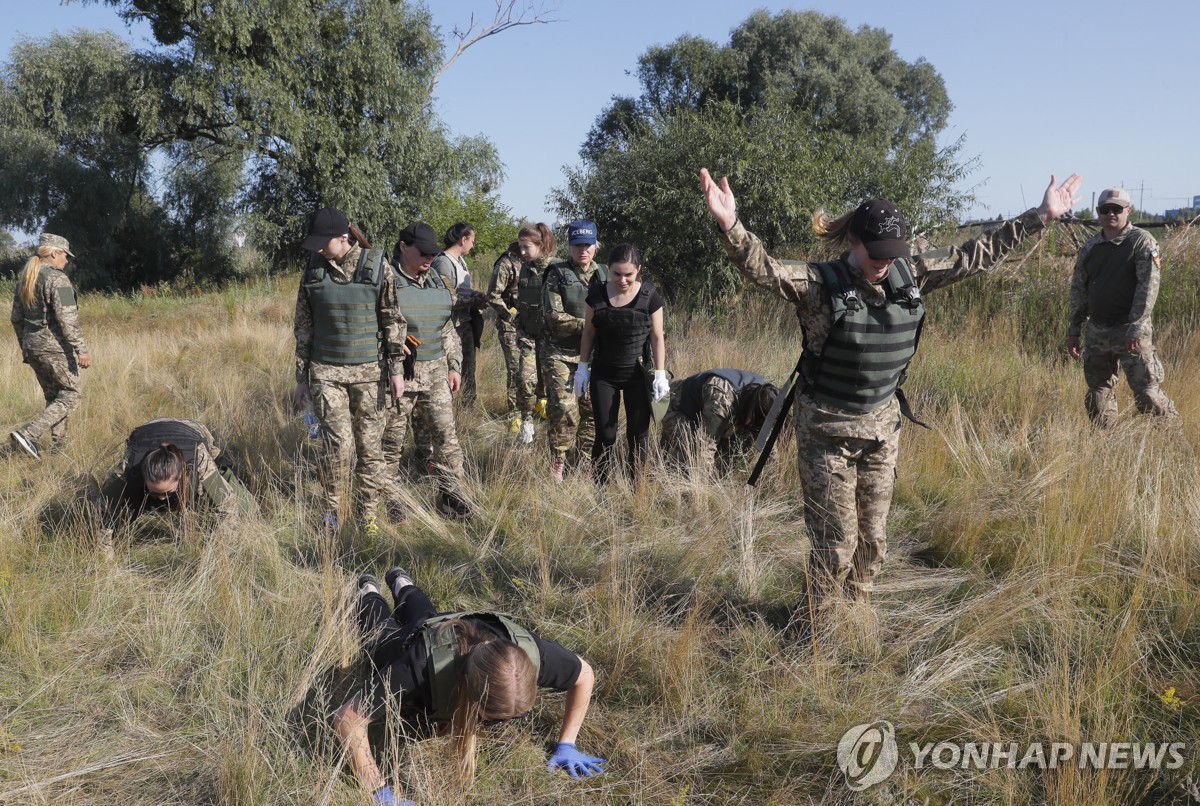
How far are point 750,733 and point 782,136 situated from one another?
8648mm

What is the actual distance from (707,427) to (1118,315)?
10.2 ft

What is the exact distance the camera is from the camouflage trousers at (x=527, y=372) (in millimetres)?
6891

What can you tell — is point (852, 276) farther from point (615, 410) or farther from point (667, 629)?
point (615, 410)

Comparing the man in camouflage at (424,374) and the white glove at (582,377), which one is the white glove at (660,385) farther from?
the man in camouflage at (424,374)

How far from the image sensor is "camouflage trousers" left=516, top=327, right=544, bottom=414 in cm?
689

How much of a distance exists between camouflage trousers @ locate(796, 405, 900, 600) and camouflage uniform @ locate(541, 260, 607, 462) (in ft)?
8.10

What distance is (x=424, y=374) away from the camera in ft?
16.7

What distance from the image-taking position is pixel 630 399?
5.29m

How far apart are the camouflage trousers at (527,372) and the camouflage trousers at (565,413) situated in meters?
1.07

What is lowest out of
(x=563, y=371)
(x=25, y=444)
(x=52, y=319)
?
(x=25, y=444)

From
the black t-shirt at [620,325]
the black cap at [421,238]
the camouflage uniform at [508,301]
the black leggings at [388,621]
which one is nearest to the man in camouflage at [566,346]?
the black t-shirt at [620,325]

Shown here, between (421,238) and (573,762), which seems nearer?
(573,762)

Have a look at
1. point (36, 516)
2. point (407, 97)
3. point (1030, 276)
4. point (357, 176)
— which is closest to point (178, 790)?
point (36, 516)

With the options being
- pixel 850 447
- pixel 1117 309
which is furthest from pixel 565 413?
pixel 1117 309
